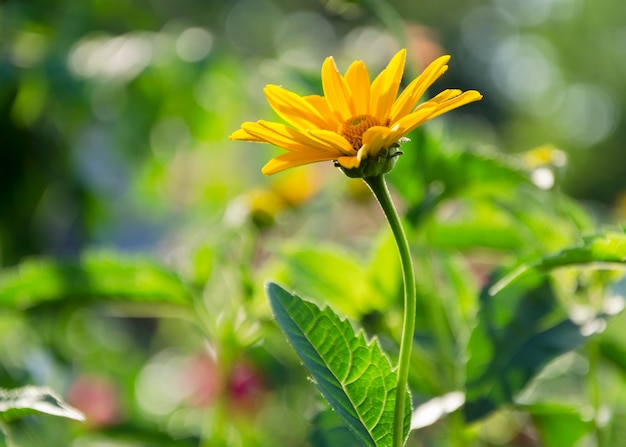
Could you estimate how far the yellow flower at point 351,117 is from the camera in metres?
0.37

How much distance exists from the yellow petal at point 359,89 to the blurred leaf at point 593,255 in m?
0.11

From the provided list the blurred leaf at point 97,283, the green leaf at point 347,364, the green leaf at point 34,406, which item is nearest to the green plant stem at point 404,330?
the green leaf at point 347,364

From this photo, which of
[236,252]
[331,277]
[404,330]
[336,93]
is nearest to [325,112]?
[336,93]

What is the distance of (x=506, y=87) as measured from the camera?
32.2 feet

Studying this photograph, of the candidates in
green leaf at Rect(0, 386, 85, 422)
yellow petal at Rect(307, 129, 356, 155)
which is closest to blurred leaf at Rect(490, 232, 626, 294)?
yellow petal at Rect(307, 129, 356, 155)

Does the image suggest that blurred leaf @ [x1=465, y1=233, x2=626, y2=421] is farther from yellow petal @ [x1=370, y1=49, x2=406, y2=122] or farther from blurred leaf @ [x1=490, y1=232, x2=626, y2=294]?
yellow petal @ [x1=370, y1=49, x2=406, y2=122]

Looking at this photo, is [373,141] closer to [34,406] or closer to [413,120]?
[413,120]

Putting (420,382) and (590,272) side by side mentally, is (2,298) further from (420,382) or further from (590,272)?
(590,272)

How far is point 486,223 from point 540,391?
218mm

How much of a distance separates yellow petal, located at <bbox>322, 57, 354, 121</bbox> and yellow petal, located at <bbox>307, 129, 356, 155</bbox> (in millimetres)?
41

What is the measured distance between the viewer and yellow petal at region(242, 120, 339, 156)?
14.8 inches

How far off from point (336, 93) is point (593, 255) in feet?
0.48

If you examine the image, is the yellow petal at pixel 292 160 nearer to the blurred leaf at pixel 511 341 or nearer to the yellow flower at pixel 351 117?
the yellow flower at pixel 351 117

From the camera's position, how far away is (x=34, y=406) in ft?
1.24
